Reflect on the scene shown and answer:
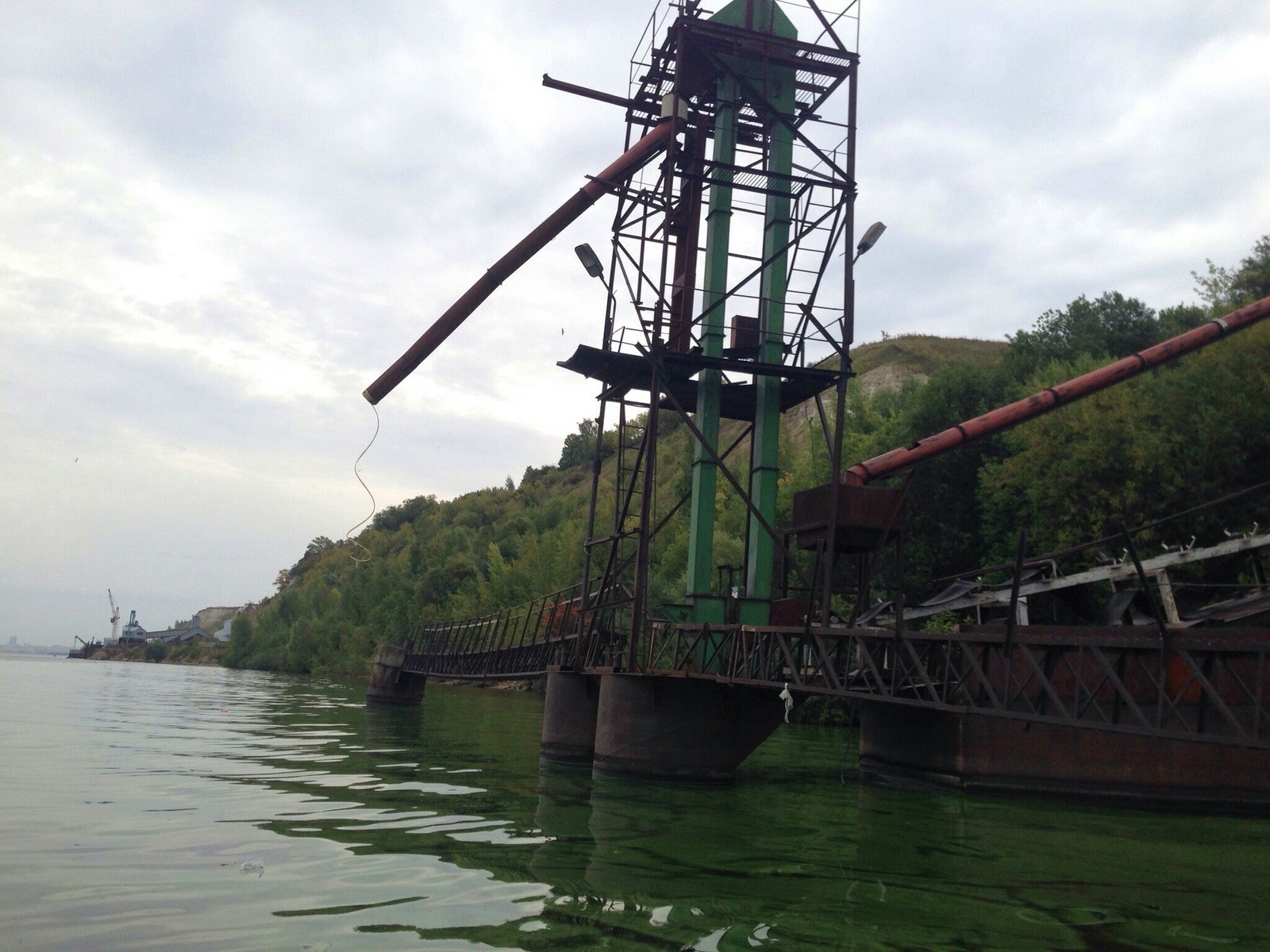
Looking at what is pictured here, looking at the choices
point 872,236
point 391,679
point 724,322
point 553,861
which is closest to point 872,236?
point 872,236

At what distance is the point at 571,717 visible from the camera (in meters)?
22.7

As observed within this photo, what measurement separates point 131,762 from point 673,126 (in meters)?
15.6

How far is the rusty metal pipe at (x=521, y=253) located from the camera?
70.3 ft

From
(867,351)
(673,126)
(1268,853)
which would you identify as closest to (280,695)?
(673,126)

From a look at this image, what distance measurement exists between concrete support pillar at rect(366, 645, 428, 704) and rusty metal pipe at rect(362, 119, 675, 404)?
20.0 m

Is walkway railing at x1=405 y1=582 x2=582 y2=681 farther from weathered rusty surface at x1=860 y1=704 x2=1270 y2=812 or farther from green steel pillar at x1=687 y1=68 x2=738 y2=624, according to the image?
weathered rusty surface at x1=860 y1=704 x2=1270 y2=812

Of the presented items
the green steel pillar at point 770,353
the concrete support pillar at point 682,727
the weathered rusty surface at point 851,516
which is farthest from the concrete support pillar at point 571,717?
the weathered rusty surface at point 851,516

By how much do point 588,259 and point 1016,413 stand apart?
10.3 metres

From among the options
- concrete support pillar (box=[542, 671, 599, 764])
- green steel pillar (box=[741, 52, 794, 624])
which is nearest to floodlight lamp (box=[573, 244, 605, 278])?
green steel pillar (box=[741, 52, 794, 624])

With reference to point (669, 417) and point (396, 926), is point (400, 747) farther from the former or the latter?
point (669, 417)

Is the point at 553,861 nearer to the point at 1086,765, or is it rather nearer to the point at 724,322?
the point at 1086,765

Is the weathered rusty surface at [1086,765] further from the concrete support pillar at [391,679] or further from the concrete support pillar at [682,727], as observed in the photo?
the concrete support pillar at [391,679]

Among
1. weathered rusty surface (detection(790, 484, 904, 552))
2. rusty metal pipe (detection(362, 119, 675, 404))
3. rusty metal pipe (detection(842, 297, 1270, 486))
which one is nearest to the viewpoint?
weathered rusty surface (detection(790, 484, 904, 552))

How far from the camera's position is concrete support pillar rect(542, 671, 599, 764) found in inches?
883
